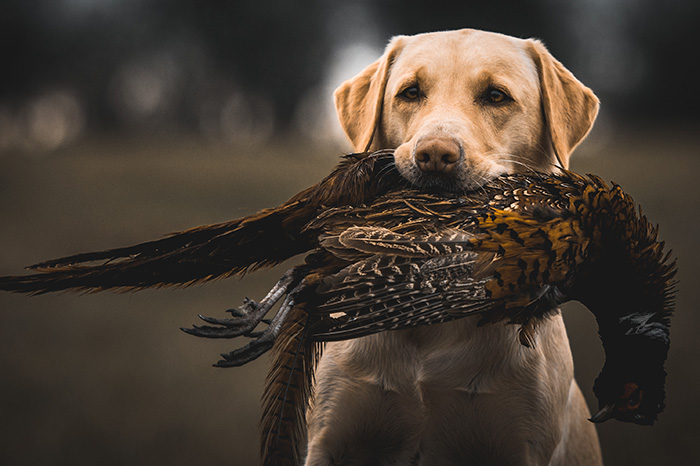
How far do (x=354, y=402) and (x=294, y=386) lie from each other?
1.36ft

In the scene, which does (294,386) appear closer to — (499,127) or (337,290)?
(337,290)

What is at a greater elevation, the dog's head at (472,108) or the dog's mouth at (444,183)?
the dog's head at (472,108)

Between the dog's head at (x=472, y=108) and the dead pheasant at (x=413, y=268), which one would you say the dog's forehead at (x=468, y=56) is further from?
the dead pheasant at (x=413, y=268)

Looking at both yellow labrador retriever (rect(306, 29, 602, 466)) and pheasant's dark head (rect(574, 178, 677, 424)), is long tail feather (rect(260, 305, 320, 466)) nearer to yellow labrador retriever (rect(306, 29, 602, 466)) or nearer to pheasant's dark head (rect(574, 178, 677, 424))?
yellow labrador retriever (rect(306, 29, 602, 466))

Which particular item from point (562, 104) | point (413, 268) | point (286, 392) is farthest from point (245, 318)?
point (562, 104)

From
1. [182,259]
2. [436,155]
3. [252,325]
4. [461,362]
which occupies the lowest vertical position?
[461,362]

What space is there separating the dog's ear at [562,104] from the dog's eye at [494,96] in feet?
0.52

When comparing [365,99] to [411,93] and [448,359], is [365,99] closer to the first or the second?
[411,93]

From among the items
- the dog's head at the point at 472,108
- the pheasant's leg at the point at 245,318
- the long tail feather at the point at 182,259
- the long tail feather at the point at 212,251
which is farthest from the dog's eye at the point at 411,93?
the pheasant's leg at the point at 245,318

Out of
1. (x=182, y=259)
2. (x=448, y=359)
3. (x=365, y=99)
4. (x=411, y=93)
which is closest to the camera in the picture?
(x=182, y=259)

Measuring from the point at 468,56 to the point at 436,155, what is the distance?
0.43 metres

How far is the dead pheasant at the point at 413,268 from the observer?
1114 millimetres

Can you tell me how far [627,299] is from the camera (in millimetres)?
1304

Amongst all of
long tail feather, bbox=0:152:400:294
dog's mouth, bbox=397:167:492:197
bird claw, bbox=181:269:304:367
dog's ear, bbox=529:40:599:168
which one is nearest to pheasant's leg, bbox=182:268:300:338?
bird claw, bbox=181:269:304:367
